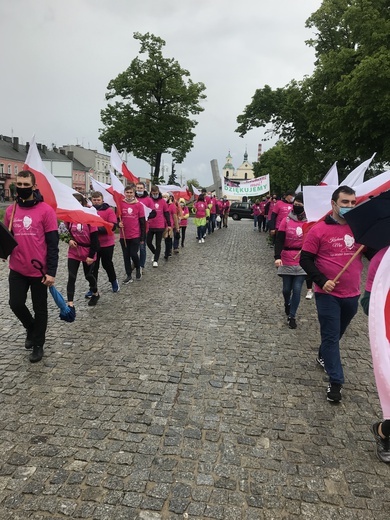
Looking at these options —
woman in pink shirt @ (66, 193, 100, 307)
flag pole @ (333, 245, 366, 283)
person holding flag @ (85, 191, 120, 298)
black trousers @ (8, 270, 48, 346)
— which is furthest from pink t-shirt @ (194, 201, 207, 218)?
flag pole @ (333, 245, 366, 283)

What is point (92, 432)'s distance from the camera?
3330mm

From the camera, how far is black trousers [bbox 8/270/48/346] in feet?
14.7

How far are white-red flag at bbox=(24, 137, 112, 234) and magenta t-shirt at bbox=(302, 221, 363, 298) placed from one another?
10.1ft

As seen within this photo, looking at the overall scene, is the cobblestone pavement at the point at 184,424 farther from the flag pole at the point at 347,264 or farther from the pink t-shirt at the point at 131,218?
the pink t-shirt at the point at 131,218

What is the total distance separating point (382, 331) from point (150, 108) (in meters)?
30.7

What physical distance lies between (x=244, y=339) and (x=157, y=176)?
1040 inches

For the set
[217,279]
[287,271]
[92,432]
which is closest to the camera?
[92,432]

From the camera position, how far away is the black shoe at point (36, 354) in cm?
460

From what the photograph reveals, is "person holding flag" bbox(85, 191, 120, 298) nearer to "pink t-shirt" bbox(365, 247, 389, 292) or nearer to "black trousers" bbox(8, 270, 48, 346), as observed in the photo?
"black trousers" bbox(8, 270, 48, 346)

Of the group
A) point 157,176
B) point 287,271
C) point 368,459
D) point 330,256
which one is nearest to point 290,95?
point 157,176

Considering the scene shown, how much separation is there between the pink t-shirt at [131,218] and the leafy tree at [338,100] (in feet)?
23.6

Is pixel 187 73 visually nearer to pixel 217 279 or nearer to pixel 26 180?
pixel 217 279

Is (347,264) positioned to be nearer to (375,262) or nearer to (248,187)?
(375,262)

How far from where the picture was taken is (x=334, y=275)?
158 inches
